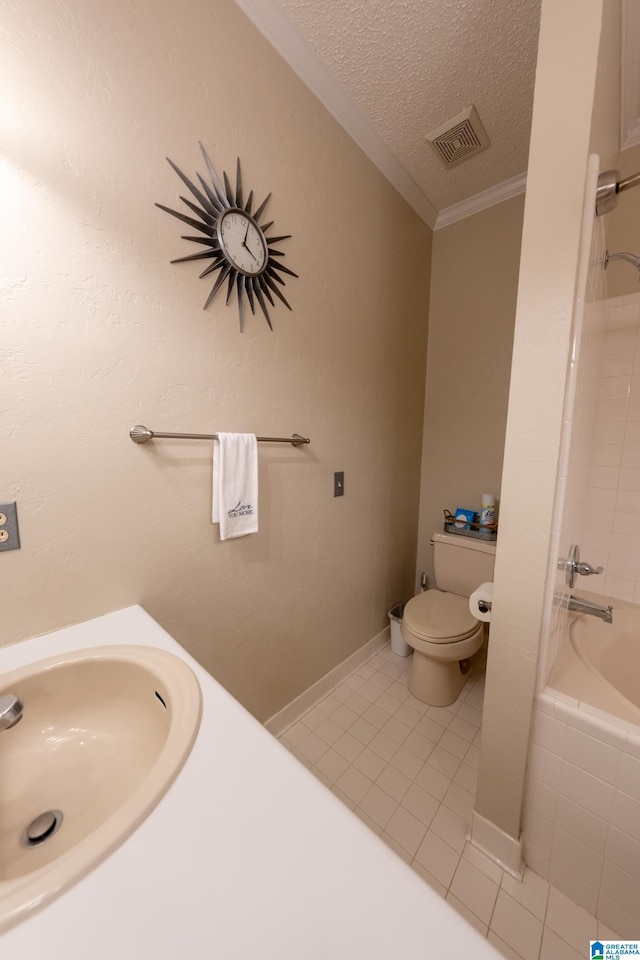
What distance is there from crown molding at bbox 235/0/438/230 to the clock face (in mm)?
583

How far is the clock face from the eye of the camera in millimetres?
1027

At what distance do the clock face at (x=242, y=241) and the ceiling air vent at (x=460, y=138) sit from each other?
3.30 ft

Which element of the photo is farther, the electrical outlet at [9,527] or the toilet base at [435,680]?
the toilet base at [435,680]

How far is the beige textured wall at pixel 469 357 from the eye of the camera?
1804 millimetres

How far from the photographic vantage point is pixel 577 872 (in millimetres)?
915

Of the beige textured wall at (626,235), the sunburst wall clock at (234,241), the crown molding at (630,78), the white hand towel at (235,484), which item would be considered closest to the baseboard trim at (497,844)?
the white hand towel at (235,484)

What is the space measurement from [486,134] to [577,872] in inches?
102

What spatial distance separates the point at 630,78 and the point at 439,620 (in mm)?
2223

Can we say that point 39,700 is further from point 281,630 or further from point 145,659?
point 281,630

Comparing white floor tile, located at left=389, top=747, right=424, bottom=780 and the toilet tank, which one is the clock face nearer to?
the toilet tank

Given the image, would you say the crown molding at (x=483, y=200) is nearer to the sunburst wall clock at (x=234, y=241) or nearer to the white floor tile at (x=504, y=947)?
the sunburst wall clock at (x=234, y=241)

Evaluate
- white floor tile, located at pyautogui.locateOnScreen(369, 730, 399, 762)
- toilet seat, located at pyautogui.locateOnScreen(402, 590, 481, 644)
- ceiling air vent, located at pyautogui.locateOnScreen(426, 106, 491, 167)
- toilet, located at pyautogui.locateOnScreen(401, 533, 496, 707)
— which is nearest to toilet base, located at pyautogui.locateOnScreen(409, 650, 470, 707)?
toilet, located at pyautogui.locateOnScreen(401, 533, 496, 707)

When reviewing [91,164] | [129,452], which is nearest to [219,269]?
[91,164]

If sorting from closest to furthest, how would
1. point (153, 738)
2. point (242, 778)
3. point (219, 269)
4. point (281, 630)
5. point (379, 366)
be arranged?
point (242, 778)
point (153, 738)
point (219, 269)
point (281, 630)
point (379, 366)
